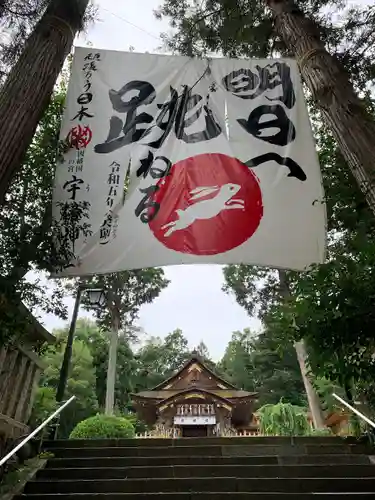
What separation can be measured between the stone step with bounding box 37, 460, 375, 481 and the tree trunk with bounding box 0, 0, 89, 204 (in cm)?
297

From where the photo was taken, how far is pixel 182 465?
4.82 m

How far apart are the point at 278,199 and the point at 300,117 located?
1.34 meters

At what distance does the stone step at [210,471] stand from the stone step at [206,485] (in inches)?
10.4

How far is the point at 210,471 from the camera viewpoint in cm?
466

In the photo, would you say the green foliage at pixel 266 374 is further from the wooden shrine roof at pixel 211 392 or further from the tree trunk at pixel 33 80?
the tree trunk at pixel 33 80

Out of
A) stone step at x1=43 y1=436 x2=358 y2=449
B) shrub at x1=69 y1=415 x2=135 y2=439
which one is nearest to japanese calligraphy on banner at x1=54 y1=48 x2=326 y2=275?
stone step at x1=43 y1=436 x2=358 y2=449

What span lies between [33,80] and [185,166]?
1807 mm

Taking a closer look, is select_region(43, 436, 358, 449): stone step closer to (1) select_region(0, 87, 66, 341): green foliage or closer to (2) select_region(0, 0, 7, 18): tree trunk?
(1) select_region(0, 87, 66, 341): green foliage

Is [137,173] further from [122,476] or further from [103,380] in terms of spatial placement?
[103,380]

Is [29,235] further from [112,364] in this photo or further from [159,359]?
[159,359]

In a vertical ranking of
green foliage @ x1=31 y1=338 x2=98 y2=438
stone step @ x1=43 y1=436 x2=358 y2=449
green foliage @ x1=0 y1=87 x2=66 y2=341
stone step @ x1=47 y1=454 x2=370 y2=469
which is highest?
green foliage @ x1=31 y1=338 x2=98 y2=438

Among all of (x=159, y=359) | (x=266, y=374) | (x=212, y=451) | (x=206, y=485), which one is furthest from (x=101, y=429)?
(x=159, y=359)

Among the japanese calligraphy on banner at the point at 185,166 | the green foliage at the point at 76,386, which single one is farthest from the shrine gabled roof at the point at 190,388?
the japanese calligraphy on banner at the point at 185,166

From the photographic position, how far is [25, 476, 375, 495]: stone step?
422 centimetres
